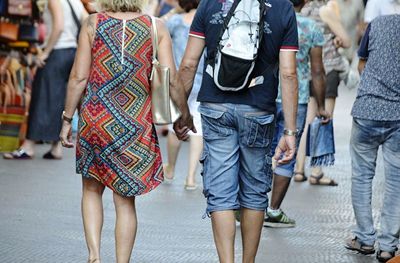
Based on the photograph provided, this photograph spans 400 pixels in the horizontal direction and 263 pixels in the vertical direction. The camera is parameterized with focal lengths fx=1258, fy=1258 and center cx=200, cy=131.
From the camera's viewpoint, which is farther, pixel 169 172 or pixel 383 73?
pixel 169 172

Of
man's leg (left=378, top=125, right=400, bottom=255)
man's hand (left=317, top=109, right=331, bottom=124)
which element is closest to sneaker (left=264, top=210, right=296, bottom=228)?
man's hand (left=317, top=109, right=331, bottom=124)

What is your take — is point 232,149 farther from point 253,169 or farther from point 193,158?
point 193,158

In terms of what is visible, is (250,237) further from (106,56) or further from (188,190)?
(188,190)

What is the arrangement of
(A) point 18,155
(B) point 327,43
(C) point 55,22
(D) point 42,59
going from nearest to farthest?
(B) point 327,43 < (C) point 55,22 < (D) point 42,59 < (A) point 18,155

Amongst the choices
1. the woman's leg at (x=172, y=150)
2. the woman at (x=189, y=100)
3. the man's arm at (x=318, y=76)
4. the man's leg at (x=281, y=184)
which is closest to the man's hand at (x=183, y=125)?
the man's leg at (x=281, y=184)

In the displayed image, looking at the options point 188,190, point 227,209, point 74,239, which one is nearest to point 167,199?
point 188,190

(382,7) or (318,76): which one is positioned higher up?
(382,7)

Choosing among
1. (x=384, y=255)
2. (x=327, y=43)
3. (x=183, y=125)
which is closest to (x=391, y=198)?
(x=384, y=255)

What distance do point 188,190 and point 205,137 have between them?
4.59 m

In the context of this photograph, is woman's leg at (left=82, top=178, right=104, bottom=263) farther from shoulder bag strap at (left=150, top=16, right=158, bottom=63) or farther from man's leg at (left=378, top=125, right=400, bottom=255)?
man's leg at (left=378, top=125, right=400, bottom=255)

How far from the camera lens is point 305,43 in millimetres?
9789

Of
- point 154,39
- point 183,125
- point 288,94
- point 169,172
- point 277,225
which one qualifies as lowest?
point 169,172

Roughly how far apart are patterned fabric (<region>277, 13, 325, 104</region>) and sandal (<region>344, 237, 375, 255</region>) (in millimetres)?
1410

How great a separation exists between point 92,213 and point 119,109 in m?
0.67
